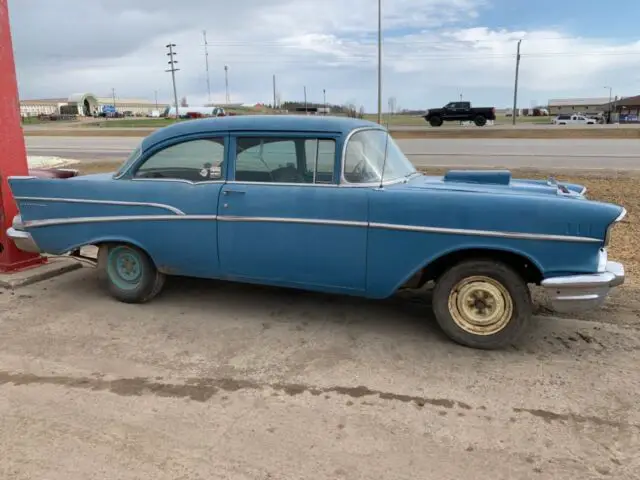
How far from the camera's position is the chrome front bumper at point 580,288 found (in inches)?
148

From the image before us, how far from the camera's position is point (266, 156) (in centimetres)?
458

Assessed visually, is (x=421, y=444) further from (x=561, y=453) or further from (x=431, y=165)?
(x=431, y=165)

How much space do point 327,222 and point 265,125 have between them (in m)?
1.03

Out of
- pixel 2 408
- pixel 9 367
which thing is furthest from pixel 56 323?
pixel 2 408

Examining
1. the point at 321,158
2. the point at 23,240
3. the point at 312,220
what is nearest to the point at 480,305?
the point at 312,220

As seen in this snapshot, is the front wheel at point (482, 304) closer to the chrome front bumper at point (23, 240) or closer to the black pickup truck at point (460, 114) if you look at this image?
the chrome front bumper at point (23, 240)

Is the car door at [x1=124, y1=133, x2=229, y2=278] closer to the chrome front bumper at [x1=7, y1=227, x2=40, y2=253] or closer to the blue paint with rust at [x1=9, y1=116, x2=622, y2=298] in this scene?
the blue paint with rust at [x1=9, y1=116, x2=622, y2=298]

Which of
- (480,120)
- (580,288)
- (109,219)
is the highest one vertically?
(480,120)

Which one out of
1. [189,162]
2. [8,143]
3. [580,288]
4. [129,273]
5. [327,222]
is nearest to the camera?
[580,288]

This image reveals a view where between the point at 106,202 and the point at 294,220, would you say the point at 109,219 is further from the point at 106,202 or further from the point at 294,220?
the point at 294,220

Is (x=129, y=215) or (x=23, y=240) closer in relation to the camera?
(x=129, y=215)

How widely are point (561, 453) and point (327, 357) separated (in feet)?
5.49

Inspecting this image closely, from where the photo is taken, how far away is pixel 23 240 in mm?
5398

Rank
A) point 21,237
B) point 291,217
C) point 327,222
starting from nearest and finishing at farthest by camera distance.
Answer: point 327,222 → point 291,217 → point 21,237
